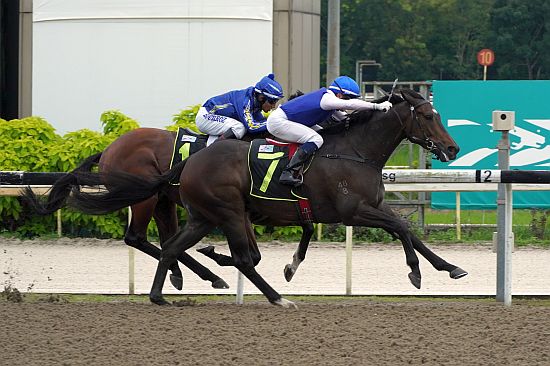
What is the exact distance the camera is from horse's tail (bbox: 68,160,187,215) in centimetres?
848

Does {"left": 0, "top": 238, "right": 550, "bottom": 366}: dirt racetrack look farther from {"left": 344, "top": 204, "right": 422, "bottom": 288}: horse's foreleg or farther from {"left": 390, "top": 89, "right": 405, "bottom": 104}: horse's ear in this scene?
{"left": 390, "top": 89, "right": 405, "bottom": 104}: horse's ear

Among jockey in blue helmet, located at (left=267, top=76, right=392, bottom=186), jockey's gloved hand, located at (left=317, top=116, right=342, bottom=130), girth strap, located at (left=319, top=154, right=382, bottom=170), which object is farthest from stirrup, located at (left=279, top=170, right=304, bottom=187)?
jockey's gloved hand, located at (left=317, top=116, right=342, bottom=130)

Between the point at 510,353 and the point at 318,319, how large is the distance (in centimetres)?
153

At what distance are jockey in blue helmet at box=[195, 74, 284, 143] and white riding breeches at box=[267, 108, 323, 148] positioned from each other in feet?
1.84

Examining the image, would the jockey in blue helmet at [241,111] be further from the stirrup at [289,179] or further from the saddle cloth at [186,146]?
the stirrup at [289,179]

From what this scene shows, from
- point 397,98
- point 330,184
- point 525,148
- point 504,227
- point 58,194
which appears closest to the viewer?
point 330,184

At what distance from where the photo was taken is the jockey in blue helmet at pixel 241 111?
345 inches

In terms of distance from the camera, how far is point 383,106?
8.06m

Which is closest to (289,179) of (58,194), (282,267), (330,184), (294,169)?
(294,169)

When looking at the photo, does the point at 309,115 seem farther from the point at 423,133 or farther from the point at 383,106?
the point at 423,133

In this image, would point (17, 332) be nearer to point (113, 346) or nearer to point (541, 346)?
point (113, 346)

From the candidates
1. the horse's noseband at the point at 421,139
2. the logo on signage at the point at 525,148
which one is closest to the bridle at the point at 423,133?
the horse's noseband at the point at 421,139

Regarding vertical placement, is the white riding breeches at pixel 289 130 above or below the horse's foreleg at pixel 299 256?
above

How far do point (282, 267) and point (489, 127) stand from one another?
423 centimetres
